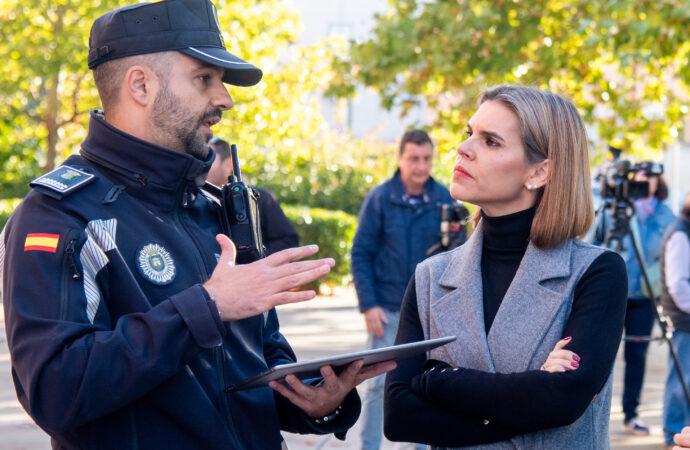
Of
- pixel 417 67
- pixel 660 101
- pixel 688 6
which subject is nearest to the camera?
pixel 688 6

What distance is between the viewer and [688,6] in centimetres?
826

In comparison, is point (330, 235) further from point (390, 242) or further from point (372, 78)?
point (390, 242)

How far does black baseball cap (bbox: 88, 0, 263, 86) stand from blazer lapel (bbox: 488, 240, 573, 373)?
44.5 inches

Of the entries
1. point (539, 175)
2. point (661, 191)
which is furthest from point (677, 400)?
point (539, 175)

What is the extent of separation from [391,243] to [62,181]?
4376mm

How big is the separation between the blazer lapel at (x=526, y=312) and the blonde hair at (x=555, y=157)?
3.1 inches

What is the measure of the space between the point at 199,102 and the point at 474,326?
3.69ft

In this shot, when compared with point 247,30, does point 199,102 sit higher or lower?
lower

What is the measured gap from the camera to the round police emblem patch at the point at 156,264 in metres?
2.35

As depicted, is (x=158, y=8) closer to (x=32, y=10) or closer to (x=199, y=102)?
(x=199, y=102)

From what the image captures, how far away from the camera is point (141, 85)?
2.52m

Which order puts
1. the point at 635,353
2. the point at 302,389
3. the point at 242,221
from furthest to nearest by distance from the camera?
the point at 635,353
the point at 242,221
the point at 302,389

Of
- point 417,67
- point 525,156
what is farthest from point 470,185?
point 417,67

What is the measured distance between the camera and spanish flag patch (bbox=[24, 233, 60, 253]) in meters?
2.17
